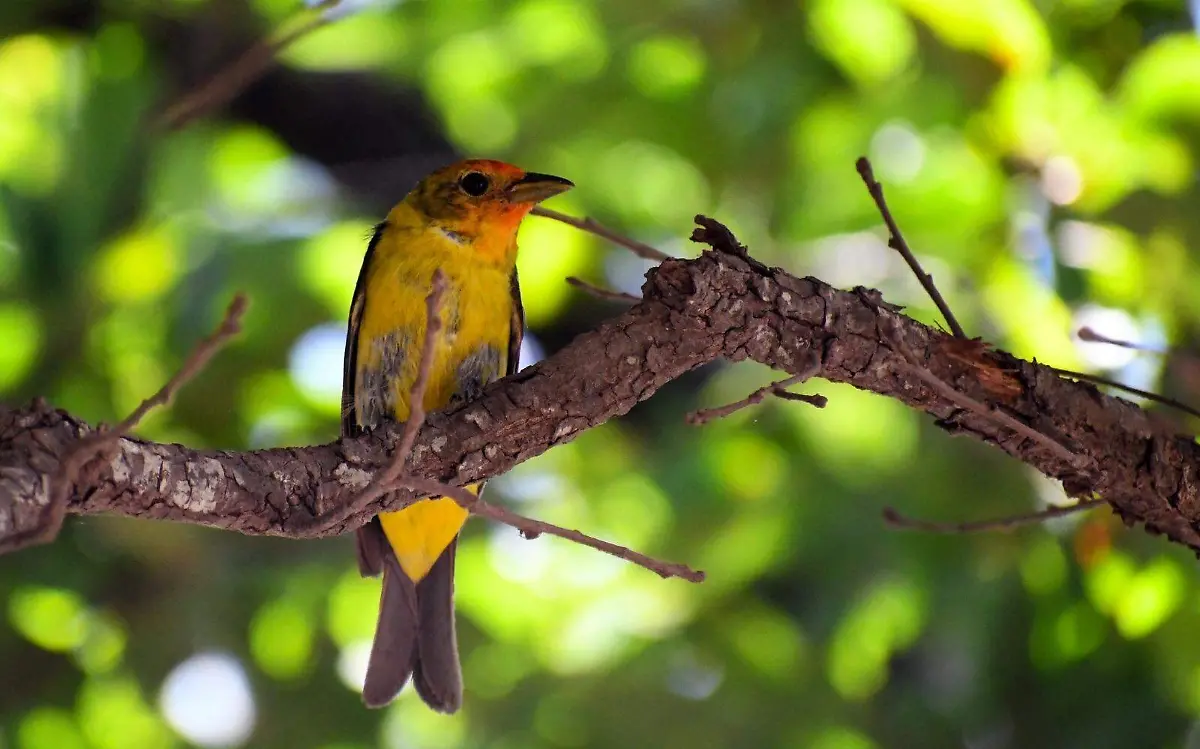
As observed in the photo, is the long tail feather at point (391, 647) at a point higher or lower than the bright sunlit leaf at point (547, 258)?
lower

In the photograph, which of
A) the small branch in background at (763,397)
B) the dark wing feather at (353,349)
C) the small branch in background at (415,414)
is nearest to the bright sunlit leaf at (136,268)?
the dark wing feather at (353,349)

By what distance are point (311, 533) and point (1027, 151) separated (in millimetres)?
3275

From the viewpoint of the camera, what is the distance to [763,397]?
2.50m

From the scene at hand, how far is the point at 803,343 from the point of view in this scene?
2.64 meters

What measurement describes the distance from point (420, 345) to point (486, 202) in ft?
2.27

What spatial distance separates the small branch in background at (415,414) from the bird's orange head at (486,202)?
7.39 ft

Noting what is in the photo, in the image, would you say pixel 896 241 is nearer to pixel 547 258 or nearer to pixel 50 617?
→ pixel 547 258

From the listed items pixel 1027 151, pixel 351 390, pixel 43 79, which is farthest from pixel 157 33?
pixel 1027 151

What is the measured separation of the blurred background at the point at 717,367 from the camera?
14.9 feet

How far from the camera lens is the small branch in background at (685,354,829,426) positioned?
7.64ft

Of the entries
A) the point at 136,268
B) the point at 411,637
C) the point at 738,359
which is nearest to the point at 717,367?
the point at 411,637

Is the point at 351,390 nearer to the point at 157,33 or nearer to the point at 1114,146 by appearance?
the point at 157,33

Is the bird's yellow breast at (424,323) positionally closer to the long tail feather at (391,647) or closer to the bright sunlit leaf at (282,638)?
the long tail feather at (391,647)

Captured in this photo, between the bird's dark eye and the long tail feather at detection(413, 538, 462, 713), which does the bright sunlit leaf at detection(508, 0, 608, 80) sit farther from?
the long tail feather at detection(413, 538, 462, 713)
